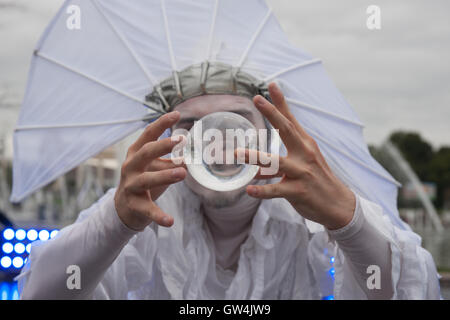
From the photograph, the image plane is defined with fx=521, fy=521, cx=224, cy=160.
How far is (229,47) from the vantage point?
6.78 ft

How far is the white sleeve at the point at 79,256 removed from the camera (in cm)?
170

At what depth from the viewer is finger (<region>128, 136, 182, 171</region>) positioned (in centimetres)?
151

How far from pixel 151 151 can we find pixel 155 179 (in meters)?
0.08

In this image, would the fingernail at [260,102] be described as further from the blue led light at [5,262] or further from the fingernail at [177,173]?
the blue led light at [5,262]

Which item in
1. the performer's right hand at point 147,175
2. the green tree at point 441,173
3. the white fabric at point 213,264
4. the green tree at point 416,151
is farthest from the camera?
the green tree at point 416,151

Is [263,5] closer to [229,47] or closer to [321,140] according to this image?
[229,47]

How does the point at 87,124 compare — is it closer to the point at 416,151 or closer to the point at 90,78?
the point at 90,78

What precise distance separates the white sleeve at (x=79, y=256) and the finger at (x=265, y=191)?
0.47 meters

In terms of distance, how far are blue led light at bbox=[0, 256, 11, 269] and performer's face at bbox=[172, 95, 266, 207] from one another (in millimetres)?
1159

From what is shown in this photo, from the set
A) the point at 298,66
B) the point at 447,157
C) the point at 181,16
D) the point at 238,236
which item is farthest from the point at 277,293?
the point at 447,157

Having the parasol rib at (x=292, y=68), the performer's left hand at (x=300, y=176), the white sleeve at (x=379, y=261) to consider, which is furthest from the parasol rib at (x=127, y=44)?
the white sleeve at (x=379, y=261)

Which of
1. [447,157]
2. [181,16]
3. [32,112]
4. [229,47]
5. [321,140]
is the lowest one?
[321,140]

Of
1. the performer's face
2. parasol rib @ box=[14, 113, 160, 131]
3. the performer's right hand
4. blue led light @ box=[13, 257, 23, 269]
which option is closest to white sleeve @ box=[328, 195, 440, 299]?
the performer's face

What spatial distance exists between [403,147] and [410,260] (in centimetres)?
4576
